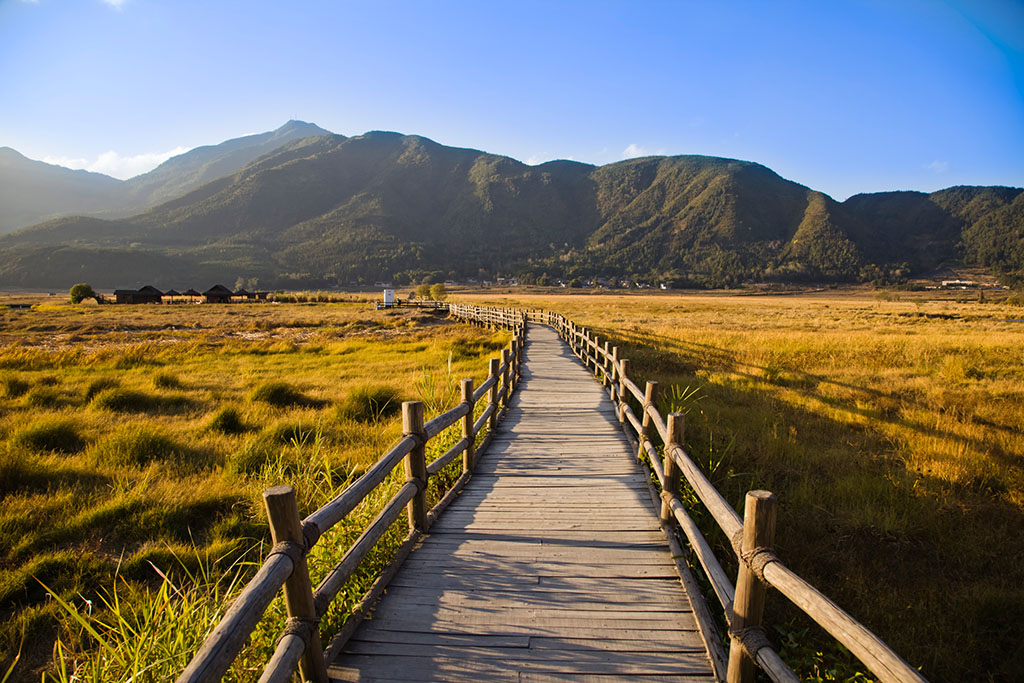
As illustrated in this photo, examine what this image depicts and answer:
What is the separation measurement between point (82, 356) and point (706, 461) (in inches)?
826

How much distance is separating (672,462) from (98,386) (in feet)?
44.4

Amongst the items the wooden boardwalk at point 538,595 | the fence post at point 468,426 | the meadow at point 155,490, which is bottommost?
the meadow at point 155,490

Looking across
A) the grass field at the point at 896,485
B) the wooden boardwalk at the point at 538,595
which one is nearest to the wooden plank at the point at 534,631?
the wooden boardwalk at the point at 538,595

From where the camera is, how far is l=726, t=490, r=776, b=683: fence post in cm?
209

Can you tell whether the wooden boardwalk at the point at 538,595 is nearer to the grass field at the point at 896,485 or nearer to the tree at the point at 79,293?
the grass field at the point at 896,485

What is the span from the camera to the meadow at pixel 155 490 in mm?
3055

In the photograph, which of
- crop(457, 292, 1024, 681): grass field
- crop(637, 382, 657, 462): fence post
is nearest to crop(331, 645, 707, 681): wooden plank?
crop(457, 292, 1024, 681): grass field

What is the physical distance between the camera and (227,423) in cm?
854

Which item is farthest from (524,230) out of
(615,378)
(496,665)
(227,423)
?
(496,665)

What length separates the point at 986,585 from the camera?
439cm

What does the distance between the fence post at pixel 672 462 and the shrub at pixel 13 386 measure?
1415 centimetres

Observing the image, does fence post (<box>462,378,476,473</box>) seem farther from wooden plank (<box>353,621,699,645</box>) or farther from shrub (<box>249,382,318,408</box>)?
shrub (<box>249,382,318,408</box>)

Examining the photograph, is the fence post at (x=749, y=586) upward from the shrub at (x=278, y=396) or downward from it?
upward

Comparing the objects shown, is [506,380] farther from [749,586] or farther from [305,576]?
[749,586]
